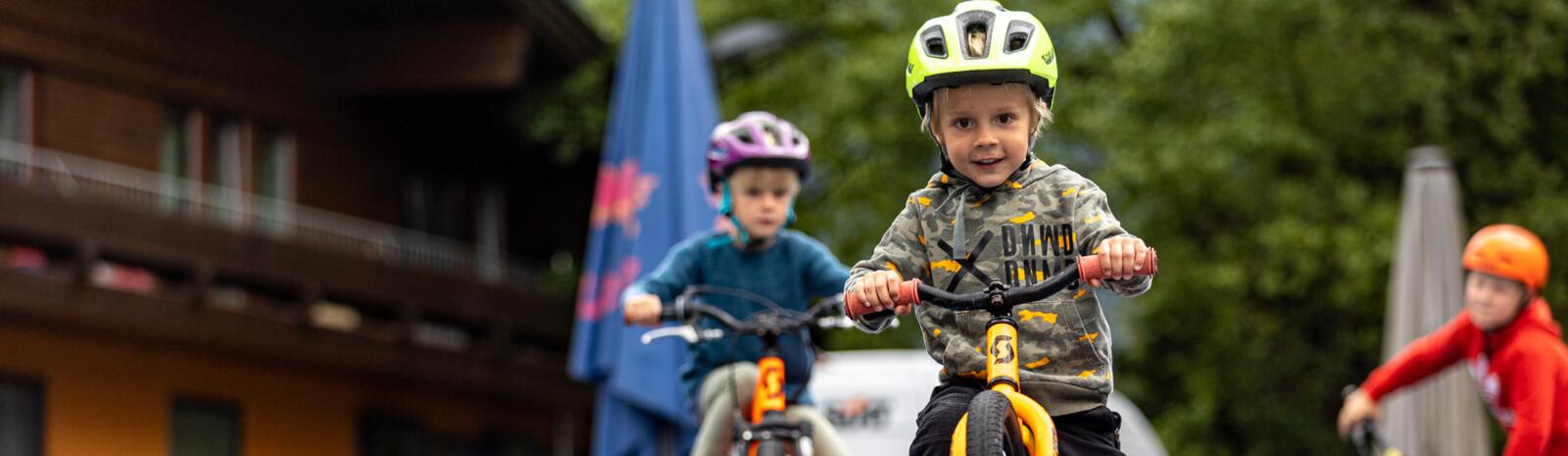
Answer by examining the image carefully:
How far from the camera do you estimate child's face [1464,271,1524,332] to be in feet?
26.1

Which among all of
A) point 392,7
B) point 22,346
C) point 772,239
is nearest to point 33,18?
point 22,346

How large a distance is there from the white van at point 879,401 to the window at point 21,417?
20.9ft

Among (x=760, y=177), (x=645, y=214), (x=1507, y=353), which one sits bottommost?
(x=1507, y=353)

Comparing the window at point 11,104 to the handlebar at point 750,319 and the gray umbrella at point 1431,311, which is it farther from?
the handlebar at point 750,319

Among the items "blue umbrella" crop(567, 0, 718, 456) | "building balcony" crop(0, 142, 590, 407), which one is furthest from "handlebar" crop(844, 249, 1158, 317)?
"building balcony" crop(0, 142, 590, 407)

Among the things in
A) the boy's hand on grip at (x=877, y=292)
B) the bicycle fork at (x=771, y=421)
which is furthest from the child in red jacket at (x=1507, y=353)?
the boy's hand on grip at (x=877, y=292)

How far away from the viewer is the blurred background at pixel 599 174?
17.5 meters

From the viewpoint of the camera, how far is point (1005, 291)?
473 centimetres

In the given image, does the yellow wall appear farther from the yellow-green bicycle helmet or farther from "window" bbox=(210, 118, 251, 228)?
the yellow-green bicycle helmet

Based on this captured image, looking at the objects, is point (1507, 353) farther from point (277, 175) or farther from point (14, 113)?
point (277, 175)

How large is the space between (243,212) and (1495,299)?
13.0 meters

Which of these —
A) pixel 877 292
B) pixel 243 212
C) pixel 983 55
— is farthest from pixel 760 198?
pixel 243 212

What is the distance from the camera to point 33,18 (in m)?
15.2

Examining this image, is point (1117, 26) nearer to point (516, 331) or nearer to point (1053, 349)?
point (516, 331)
